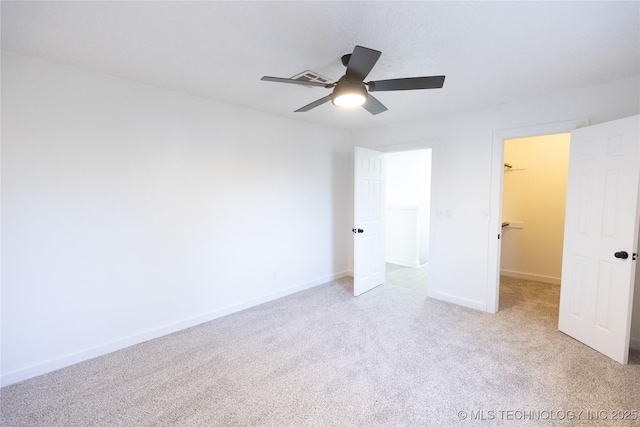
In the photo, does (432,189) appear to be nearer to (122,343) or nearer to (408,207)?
(408,207)

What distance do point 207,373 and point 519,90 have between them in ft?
12.5

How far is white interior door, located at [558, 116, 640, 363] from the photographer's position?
7.43 feet

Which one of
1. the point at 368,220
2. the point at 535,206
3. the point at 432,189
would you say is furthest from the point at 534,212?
the point at 368,220

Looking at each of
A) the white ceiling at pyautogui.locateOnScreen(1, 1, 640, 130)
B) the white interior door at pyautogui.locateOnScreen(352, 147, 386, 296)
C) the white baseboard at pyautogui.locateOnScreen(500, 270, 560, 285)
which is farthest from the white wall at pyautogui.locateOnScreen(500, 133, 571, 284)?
the white interior door at pyautogui.locateOnScreen(352, 147, 386, 296)

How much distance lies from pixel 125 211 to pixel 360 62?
7.73 feet

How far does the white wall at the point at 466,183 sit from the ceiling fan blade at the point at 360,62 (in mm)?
1358

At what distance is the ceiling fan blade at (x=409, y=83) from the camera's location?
1793 millimetres

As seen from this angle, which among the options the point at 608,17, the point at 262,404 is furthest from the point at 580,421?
the point at 608,17

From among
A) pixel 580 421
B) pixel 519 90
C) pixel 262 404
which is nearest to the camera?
pixel 580 421

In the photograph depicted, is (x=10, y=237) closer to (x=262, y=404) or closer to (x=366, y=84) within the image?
(x=262, y=404)

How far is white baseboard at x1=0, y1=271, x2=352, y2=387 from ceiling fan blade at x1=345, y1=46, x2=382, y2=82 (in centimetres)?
279

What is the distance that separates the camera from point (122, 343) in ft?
8.47

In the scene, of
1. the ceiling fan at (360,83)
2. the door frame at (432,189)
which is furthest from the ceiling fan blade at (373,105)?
the door frame at (432,189)

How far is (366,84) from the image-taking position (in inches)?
77.9
